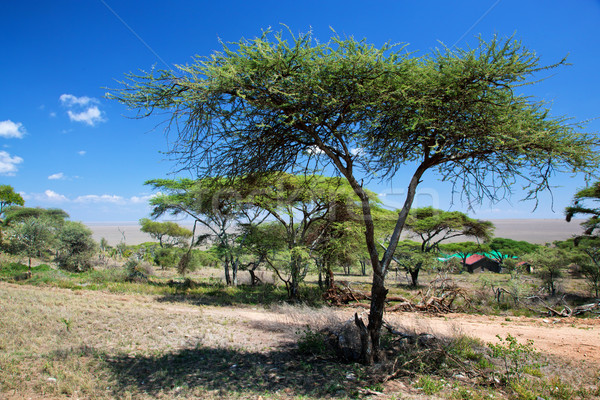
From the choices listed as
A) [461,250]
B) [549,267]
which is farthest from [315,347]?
[461,250]

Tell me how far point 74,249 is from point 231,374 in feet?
69.3

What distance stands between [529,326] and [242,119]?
9889 mm

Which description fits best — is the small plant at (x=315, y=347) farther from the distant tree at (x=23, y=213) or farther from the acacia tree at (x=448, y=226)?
the distant tree at (x=23, y=213)

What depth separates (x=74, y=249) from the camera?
21703mm

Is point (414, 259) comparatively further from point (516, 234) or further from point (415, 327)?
point (516, 234)

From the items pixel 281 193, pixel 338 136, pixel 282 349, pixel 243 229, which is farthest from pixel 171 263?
pixel 338 136

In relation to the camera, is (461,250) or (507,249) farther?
(461,250)

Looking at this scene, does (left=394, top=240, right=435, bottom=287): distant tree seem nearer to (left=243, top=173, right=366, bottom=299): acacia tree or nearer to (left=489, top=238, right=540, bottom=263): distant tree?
(left=243, top=173, right=366, bottom=299): acacia tree

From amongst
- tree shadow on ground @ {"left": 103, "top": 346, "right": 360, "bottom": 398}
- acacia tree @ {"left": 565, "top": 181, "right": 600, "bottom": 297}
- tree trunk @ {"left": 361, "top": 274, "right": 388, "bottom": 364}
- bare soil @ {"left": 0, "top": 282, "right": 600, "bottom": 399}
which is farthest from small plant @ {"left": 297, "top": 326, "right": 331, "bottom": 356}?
acacia tree @ {"left": 565, "top": 181, "right": 600, "bottom": 297}

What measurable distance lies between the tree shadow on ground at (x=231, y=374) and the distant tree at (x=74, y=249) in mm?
18675

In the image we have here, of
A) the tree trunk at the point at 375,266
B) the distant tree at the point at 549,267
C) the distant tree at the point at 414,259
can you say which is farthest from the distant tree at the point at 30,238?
the distant tree at the point at 549,267

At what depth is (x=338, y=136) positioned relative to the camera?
5.67 meters

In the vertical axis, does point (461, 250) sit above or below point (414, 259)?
below

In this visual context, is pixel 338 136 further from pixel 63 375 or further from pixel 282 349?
pixel 63 375
